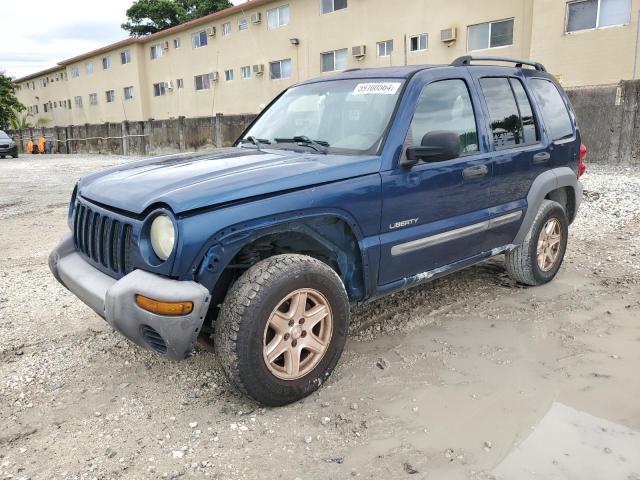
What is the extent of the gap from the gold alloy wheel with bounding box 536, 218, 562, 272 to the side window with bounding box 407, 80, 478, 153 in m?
1.34

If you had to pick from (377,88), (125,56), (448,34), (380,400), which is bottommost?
(380,400)

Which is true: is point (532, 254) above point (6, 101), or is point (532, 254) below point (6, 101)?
below

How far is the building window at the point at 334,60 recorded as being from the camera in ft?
74.9

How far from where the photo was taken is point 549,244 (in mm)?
4719

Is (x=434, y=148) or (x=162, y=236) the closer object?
(x=162, y=236)

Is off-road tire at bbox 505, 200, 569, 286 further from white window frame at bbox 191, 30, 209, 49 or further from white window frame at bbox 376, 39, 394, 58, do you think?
white window frame at bbox 191, 30, 209, 49

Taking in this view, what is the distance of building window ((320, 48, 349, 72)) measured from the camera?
22.8 metres

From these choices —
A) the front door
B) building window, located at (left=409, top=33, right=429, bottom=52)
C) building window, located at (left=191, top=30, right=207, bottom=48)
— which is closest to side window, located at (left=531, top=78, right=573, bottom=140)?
the front door

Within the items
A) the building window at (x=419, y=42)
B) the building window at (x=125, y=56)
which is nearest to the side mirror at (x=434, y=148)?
the building window at (x=419, y=42)

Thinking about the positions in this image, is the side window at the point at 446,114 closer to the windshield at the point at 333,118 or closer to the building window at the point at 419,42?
the windshield at the point at 333,118

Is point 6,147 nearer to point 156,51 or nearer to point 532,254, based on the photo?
point 156,51

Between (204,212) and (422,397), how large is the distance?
160 centimetres

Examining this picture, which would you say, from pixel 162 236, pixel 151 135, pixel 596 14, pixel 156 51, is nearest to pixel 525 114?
pixel 162 236

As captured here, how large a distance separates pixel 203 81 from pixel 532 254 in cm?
2909
